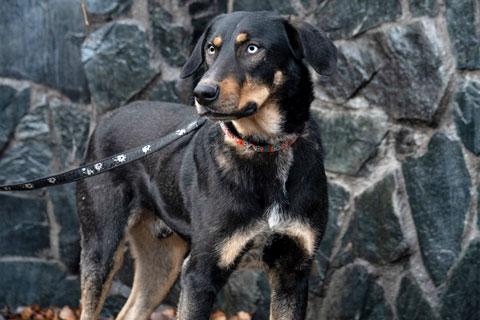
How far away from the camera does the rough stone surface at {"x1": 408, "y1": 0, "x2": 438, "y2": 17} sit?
14.6 ft

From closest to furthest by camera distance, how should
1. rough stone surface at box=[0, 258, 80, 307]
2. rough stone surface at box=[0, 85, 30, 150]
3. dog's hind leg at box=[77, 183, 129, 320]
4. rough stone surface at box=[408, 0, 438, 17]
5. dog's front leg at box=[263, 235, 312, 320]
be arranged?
dog's front leg at box=[263, 235, 312, 320] < rough stone surface at box=[408, 0, 438, 17] < dog's hind leg at box=[77, 183, 129, 320] < rough stone surface at box=[0, 85, 30, 150] < rough stone surface at box=[0, 258, 80, 307]

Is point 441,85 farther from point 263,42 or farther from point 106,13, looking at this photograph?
point 106,13

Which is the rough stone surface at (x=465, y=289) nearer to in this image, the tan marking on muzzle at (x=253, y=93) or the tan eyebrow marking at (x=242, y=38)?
the tan marking on muzzle at (x=253, y=93)

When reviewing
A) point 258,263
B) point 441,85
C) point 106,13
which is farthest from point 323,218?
point 106,13

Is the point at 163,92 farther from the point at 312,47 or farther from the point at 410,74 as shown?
the point at 312,47

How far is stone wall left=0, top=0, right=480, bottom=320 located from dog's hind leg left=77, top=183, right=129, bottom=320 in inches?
42.5

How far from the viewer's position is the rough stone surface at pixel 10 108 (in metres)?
5.73

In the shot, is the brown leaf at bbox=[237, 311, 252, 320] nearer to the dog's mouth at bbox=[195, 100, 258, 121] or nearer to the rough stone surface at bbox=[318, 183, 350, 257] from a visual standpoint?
the rough stone surface at bbox=[318, 183, 350, 257]

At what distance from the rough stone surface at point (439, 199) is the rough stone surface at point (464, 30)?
0.45m

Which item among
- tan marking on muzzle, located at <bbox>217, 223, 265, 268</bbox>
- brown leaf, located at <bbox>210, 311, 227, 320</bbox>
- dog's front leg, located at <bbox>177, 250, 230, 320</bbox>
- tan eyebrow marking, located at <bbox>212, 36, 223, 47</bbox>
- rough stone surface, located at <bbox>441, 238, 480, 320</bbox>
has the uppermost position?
tan eyebrow marking, located at <bbox>212, 36, 223, 47</bbox>

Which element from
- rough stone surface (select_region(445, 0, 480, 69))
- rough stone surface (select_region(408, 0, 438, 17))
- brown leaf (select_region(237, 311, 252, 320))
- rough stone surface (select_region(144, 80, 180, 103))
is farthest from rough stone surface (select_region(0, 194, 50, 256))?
rough stone surface (select_region(445, 0, 480, 69))

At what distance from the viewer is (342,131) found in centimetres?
490

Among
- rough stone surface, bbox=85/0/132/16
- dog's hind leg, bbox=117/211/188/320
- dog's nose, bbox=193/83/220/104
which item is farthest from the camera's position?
rough stone surface, bbox=85/0/132/16

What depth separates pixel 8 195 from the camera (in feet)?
19.2
